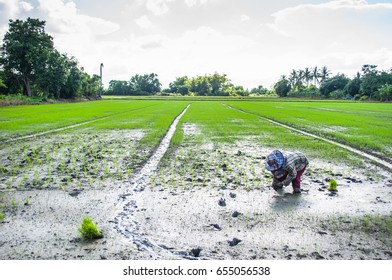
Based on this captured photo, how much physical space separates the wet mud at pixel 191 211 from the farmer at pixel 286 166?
338 millimetres

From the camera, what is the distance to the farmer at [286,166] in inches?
246

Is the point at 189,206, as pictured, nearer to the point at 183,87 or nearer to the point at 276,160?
the point at 276,160

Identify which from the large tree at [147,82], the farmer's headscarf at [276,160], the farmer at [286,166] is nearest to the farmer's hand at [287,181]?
the farmer at [286,166]

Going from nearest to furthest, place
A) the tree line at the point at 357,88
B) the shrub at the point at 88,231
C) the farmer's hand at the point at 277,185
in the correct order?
the shrub at the point at 88,231
the farmer's hand at the point at 277,185
the tree line at the point at 357,88

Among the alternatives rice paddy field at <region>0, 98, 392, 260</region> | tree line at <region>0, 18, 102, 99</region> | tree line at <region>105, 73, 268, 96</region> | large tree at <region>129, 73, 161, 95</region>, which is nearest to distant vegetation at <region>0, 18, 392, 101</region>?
tree line at <region>0, 18, 102, 99</region>

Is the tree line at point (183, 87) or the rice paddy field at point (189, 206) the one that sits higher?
the tree line at point (183, 87)

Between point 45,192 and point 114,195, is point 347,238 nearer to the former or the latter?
point 114,195

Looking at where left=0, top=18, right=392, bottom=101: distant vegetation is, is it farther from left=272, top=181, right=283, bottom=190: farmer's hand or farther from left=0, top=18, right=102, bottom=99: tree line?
left=272, top=181, right=283, bottom=190: farmer's hand

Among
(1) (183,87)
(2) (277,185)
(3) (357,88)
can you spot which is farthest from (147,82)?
(2) (277,185)

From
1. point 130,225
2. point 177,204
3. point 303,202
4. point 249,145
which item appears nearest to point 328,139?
point 249,145

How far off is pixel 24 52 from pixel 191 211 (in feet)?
199

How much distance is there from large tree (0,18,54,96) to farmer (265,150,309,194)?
58.1 meters

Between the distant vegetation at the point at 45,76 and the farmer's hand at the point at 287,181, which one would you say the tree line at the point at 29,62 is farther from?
the farmer's hand at the point at 287,181

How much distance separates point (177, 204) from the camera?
19.7 ft
